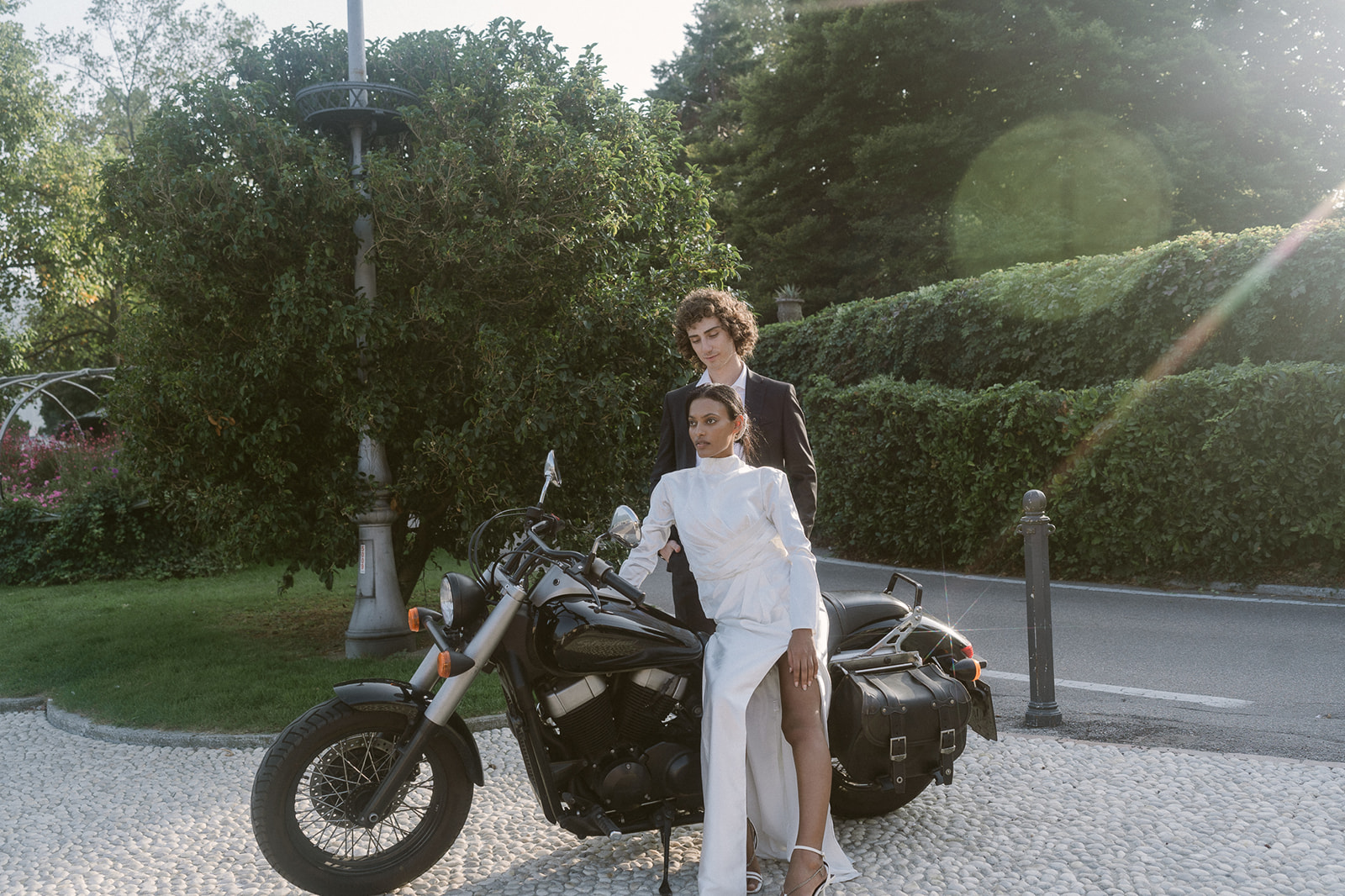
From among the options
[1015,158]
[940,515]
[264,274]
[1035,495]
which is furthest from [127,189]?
[1015,158]

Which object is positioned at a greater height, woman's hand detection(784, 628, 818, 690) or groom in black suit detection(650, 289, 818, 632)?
groom in black suit detection(650, 289, 818, 632)

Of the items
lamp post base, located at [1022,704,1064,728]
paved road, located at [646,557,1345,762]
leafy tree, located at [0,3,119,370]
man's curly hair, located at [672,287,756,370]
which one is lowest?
paved road, located at [646,557,1345,762]

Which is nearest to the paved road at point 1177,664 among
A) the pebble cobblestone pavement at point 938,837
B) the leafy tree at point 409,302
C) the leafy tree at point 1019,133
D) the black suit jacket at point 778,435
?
the pebble cobblestone pavement at point 938,837

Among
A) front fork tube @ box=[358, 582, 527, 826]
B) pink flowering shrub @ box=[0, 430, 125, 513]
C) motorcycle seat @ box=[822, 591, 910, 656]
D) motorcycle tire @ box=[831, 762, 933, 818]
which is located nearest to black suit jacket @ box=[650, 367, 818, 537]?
motorcycle seat @ box=[822, 591, 910, 656]

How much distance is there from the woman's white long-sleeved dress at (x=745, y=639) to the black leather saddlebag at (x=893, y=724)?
20 centimetres

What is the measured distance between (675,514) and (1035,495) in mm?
2594

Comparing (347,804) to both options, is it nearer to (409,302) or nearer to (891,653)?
(891,653)

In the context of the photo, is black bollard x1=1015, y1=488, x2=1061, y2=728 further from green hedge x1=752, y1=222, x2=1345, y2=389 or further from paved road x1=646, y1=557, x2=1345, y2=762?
green hedge x1=752, y1=222, x2=1345, y2=389

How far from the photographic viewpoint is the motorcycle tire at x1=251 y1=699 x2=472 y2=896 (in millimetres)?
3172

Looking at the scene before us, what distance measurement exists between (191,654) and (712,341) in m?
5.63

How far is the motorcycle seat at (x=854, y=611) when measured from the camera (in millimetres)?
3746

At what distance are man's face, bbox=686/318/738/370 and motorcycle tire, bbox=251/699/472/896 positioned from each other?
167 centimetres

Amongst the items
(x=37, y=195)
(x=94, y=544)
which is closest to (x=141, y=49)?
(x=37, y=195)

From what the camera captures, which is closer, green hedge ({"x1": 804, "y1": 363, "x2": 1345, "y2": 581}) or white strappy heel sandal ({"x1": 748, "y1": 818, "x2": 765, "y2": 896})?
white strappy heel sandal ({"x1": 748, "y1": 818, "x2": 765, "y2": 896})
